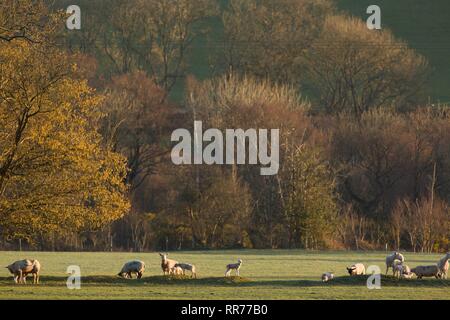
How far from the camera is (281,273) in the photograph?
Result: 45.8 meters

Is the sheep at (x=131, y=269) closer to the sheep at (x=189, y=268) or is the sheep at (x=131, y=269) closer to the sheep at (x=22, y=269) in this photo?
the sheep at (x=189, y=268)

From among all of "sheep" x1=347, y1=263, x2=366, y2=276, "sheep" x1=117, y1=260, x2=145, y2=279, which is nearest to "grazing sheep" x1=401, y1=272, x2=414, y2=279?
"sheep" x1=347, y1=263, x2=366, y2=276

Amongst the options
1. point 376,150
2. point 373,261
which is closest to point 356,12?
point 376,150

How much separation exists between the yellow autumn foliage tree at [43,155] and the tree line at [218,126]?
0.17 feet

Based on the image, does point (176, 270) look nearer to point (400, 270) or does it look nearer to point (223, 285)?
point (223, 285)

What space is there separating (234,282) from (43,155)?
8025 millimetres

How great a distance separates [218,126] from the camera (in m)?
89.6

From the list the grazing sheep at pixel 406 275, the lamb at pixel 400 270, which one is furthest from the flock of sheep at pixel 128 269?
the grazing sheep at pixel 406 275

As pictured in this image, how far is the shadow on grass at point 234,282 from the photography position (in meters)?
39.0

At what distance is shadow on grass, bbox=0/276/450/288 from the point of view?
38969 millimetres

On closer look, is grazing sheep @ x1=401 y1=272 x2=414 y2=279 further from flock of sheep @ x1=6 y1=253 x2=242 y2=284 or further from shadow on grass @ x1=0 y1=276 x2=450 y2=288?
flock of sheep @ x1=6 y1=253 x2=242 y2=284

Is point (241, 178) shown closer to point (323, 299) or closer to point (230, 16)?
point (230, 16)

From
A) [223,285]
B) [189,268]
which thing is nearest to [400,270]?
[223,285]
